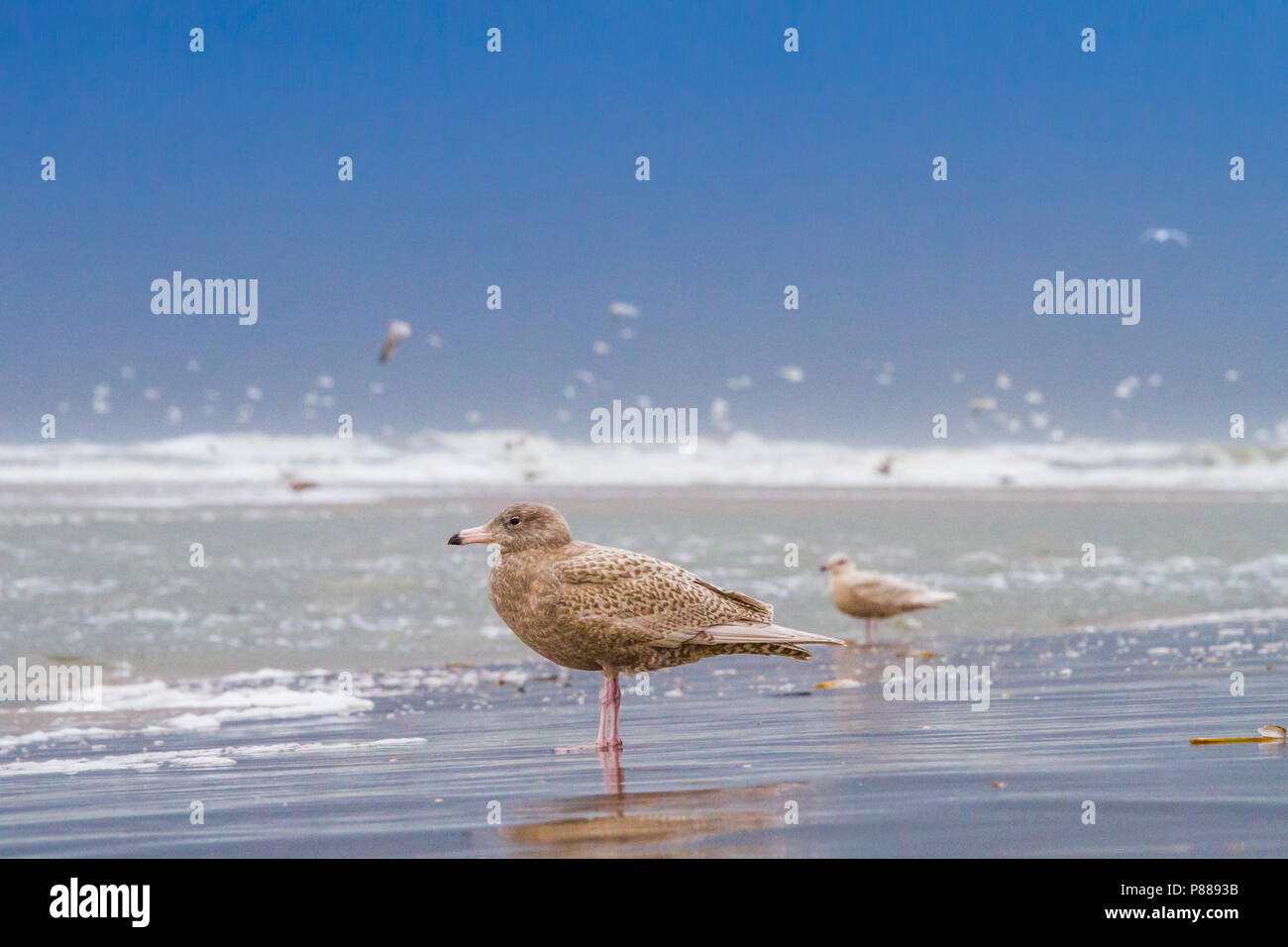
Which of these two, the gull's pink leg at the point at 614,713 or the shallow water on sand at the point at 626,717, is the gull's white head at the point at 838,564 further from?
the gull's pink leg at the point at 614,713

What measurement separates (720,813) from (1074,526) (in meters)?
21.5

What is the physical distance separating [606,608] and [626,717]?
6.63 feet

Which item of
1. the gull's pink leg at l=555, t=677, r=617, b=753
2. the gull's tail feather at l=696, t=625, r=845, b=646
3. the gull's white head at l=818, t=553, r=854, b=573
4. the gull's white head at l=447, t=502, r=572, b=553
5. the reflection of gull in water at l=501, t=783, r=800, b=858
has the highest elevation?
the gull's white head at l=447, t=502, r=572, b=553

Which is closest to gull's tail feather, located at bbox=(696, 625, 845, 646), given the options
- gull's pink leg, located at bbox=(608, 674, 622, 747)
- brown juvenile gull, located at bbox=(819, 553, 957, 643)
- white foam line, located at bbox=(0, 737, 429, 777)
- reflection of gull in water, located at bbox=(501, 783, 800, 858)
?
gull's pink leg, located at bbox=(608, 674, 622, 747)

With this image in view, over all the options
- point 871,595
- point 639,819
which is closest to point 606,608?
point 639,819

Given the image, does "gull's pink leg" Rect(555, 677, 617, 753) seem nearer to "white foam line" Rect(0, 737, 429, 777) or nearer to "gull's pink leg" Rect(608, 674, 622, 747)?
"gull's pink leg" Rect(608, 674, 622, 747)

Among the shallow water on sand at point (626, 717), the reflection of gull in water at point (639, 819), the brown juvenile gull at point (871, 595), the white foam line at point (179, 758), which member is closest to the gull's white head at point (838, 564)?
the brown juvenile gull at point (871, 595)

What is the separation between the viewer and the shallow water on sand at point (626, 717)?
4.82 m

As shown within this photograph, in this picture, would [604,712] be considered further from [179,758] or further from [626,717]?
[179,758]

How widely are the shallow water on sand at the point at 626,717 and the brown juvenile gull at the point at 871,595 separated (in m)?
0.60

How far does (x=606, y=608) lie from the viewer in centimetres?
676

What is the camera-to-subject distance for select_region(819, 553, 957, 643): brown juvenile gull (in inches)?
546

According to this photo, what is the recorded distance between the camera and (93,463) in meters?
48.5

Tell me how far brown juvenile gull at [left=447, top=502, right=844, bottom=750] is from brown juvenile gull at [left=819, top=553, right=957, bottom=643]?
6806 mm
